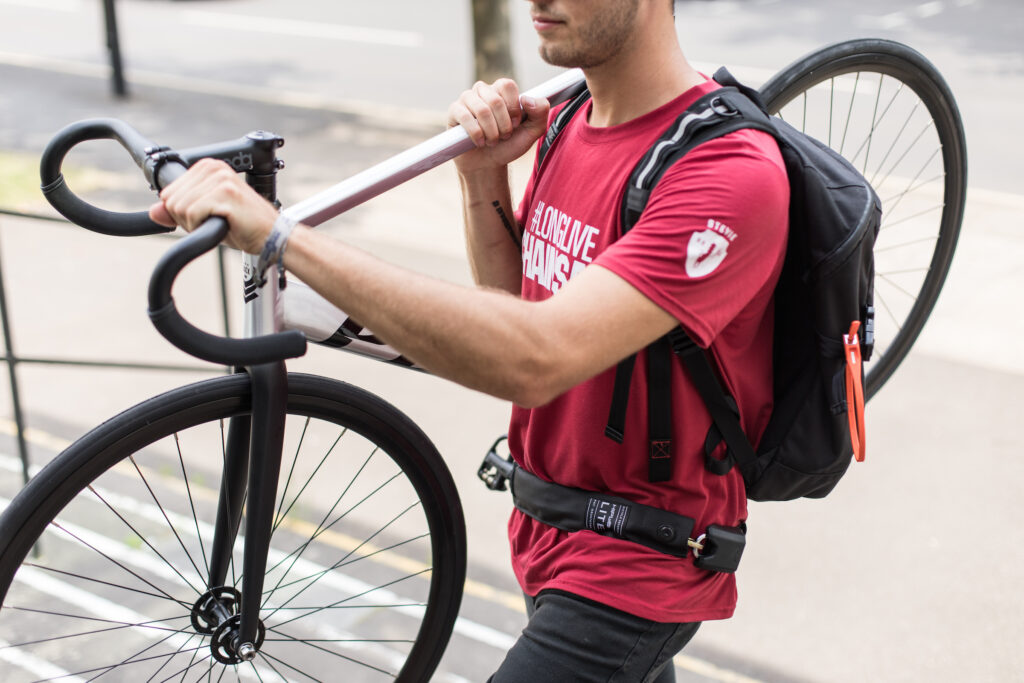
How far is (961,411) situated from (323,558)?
3035 millimetres

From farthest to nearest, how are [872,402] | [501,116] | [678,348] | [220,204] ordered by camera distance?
1. [872,402]
2. [501,116]
3. [678,348]
4. [220,204]

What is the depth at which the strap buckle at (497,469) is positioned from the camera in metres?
2.30

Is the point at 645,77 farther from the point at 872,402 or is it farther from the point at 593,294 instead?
the point at 872,402

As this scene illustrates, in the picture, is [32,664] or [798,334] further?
[32,664]

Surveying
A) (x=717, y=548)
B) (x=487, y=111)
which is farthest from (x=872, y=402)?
(x=487, y=111)

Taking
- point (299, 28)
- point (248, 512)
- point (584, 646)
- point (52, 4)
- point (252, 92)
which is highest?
point (52, 4)

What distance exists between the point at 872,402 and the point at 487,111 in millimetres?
3780

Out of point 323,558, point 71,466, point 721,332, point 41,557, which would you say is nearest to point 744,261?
point 721,332

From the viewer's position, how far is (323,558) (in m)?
3.87

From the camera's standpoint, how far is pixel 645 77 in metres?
1.87

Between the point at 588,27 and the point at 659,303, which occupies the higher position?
the point at 588,27

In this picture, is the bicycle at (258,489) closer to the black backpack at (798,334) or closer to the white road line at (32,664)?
the white road line at (32,664)

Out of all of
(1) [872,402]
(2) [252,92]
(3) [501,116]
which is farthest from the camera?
(2) [252,92]

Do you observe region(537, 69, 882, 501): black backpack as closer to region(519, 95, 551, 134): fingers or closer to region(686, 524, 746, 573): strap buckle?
region(686, 524, 746, 573): strap buckle
